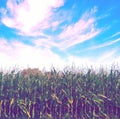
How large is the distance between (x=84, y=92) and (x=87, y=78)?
27.9 inches

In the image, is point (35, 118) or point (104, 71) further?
point (104, 71)

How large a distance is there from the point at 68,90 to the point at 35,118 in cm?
176

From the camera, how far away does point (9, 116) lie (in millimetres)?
11039

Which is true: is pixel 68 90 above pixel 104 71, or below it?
below

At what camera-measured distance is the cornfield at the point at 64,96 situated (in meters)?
10.9

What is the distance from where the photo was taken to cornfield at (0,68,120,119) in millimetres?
10875

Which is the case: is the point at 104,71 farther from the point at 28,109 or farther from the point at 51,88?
the point at 28,109

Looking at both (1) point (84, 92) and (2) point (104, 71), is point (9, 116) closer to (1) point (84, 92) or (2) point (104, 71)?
(1) point (84, 92)

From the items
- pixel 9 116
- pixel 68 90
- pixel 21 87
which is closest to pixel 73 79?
pixel 68 90

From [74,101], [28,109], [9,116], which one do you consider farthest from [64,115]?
[9,116]

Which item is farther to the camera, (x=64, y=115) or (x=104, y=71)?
(x=104, y=71)

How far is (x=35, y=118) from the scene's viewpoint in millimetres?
11070

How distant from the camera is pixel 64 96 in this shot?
11.1 meters

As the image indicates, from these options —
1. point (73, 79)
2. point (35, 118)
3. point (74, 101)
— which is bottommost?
point (35, 118)
